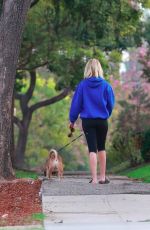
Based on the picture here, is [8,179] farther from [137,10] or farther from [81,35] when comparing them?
[81,35]

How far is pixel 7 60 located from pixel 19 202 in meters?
3.03

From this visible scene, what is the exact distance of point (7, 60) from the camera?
36.3 feet

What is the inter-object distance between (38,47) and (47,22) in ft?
3.38

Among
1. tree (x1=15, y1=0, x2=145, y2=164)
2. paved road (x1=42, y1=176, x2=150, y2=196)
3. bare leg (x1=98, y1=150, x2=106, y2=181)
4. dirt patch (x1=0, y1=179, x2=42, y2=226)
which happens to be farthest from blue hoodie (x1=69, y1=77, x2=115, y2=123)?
tree (x1=15, y1=0, x2=145, y2=164)

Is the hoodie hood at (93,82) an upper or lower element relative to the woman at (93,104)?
upper

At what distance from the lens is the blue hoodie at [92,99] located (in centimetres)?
1048

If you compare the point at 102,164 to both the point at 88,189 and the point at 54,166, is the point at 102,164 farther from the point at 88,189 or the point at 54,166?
the point at 54,166

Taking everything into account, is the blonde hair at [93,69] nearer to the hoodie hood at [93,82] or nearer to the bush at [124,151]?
the hoodie hood at [93,82]

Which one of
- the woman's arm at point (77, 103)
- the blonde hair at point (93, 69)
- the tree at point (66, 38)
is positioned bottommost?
the woman's arm at point (77, 103)

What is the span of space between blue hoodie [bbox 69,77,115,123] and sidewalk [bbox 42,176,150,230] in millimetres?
1204

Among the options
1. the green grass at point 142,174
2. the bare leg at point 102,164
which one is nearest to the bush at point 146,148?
the green grass at point 142,174

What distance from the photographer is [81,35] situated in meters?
23.0

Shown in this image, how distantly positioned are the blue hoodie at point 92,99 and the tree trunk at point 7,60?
4.19 feet

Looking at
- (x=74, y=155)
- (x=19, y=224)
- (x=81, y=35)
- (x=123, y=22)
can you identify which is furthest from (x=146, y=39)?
(x=74, y=155)
